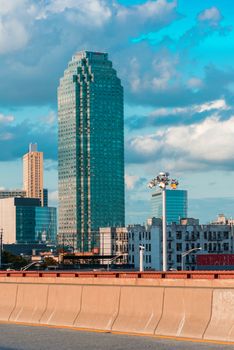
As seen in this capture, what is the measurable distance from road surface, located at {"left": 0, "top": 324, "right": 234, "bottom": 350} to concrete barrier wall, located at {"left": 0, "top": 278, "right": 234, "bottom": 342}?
748 millimetres

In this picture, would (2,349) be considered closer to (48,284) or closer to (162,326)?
(162,326)

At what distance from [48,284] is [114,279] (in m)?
4.53

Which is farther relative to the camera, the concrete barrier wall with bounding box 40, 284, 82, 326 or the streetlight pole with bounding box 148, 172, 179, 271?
the streetlight pole with bounding box 148, 172, 179, 271

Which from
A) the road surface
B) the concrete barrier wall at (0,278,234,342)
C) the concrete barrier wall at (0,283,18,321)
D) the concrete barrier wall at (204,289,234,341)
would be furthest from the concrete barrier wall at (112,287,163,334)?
the concrete barrier wall at (0,283,18,321)

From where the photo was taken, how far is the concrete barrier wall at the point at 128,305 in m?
28.3

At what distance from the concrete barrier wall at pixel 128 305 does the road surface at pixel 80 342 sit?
75cm

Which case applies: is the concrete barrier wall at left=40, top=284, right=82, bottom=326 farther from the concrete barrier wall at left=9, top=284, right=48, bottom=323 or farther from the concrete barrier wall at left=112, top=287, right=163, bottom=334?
the concrete barrier wall at left=112, top=287, right=163, bottom=334

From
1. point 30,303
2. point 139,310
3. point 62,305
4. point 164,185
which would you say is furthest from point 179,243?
point 139,310

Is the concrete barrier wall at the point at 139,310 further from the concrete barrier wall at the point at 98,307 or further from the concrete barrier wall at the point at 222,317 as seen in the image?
the concrete barrier wall at the point at 222,317

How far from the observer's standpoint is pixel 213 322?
2814cm

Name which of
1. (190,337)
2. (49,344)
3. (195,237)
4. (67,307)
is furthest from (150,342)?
(195,237)

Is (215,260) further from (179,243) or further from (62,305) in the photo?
(62,305)

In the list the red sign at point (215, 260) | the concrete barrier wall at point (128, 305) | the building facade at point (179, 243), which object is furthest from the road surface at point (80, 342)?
the building facade at point (179, 243)

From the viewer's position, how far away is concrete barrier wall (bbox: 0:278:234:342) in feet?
92.8
